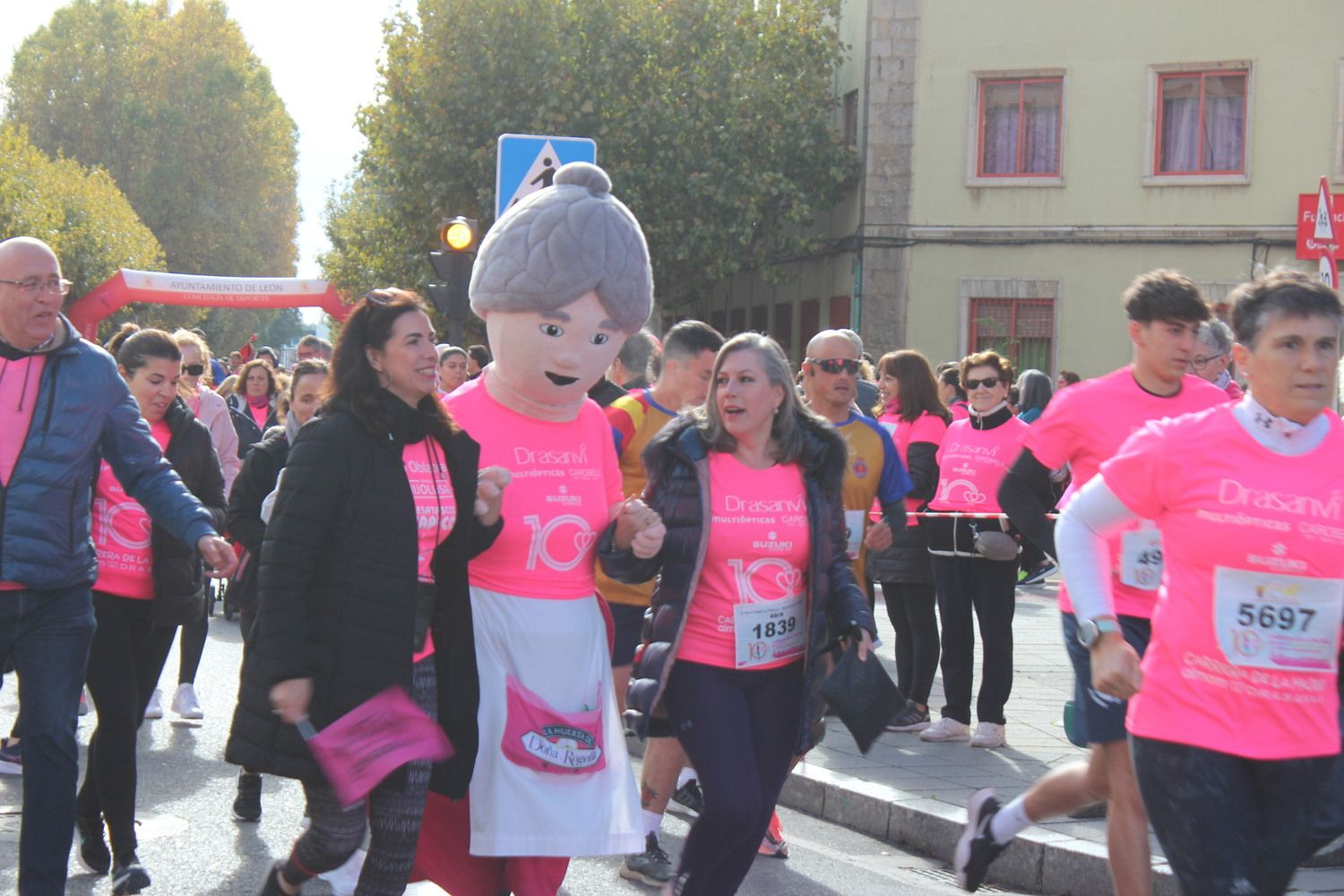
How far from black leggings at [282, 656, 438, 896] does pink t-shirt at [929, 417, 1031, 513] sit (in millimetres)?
4568

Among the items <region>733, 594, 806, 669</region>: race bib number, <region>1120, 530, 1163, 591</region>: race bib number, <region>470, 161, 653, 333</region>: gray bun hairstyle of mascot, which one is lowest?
<region>733, 594, 806, 669</region>: race bib number

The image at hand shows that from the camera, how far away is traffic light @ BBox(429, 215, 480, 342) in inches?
455

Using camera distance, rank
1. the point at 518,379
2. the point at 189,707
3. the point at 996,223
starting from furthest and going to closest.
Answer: the point at 996,223
the point at 189,707
the point at 518,379

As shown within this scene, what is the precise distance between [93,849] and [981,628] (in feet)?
14.5

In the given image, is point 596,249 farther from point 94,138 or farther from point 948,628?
point 94,138

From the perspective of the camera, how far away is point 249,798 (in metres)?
6.51

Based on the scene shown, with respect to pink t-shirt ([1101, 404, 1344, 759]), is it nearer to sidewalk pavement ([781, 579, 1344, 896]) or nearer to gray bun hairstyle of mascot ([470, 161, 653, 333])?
gray bun hairstyle of mascot ([470, 161, 653, 333])

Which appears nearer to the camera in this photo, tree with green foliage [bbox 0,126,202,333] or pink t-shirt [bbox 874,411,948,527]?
pink t-shirt [bbox 874,411,948,527]

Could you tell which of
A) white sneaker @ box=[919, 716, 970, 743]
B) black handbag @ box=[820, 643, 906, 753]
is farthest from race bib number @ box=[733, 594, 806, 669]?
white sneaker @ box=[919, 716, 970, 743]

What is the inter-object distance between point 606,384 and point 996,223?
17.7m

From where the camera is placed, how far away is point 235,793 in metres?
6.99

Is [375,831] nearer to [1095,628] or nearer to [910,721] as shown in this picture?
[1095,628]

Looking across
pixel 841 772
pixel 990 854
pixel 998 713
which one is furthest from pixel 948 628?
pixel 990 854

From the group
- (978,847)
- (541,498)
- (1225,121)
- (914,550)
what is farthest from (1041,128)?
(541,498)
